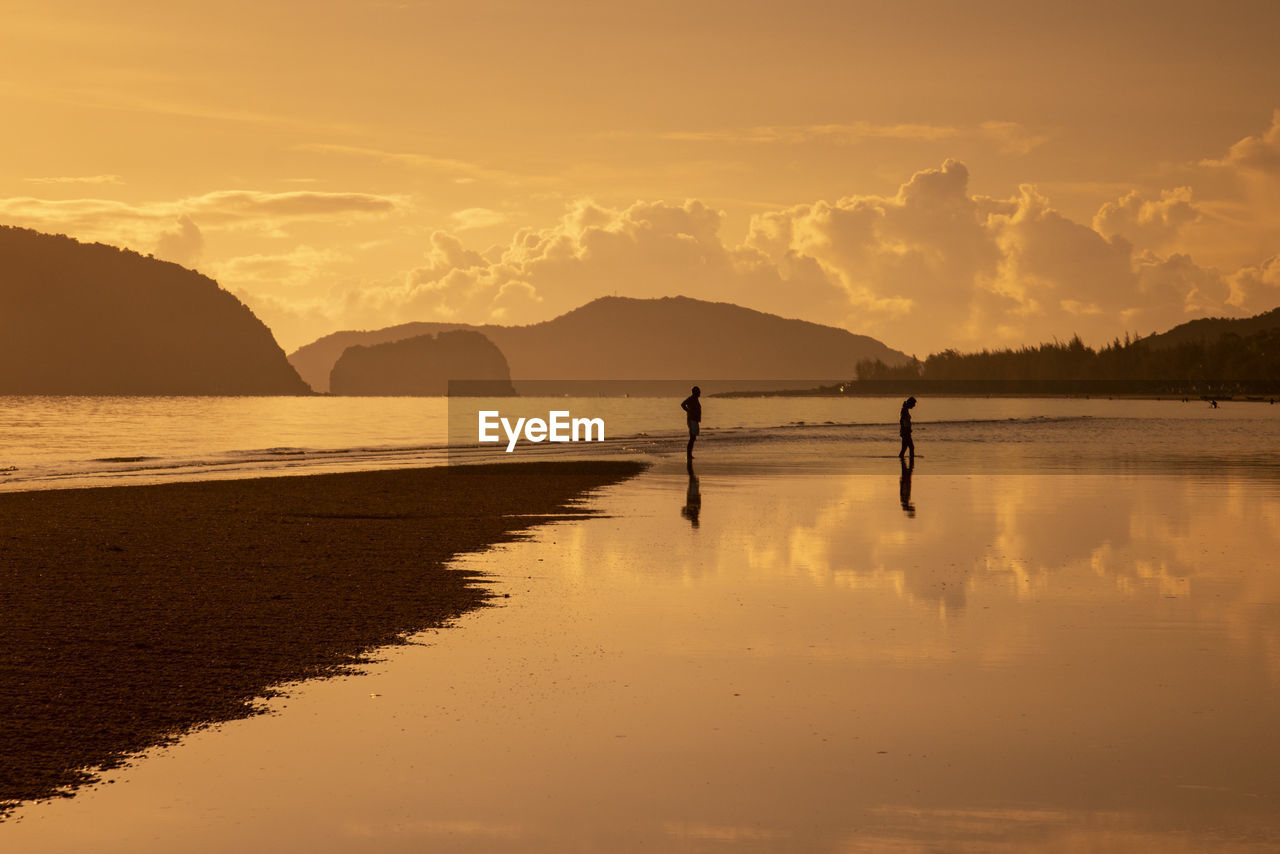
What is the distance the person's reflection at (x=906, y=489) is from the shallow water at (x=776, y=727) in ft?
25.9

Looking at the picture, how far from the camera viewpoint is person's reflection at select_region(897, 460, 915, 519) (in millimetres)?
23984

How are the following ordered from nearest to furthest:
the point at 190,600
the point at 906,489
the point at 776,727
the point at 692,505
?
the point at 776,727
the point at 190,600
the point at 692,505
the point at 906,489

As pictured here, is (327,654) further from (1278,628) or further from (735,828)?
(1278,628)

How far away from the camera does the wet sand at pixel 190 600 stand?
27.9 feet

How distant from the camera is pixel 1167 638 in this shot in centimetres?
1107

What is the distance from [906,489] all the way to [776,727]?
2209 centimetres

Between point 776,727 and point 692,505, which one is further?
point 692,505

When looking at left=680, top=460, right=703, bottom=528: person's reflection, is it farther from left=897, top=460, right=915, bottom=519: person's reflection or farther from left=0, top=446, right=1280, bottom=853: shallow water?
left=0, top=446, right=1280, bottom=853: shallow water

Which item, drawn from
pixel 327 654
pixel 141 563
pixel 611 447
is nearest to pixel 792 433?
pixel 611 447

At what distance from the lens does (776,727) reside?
8.14m

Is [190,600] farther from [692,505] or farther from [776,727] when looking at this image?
[692,505]

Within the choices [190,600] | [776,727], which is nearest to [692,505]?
[190,600]

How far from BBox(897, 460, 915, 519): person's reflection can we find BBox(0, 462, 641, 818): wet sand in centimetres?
650

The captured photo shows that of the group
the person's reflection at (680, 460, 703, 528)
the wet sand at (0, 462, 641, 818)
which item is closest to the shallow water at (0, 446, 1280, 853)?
the wet sand at (0, 462, 641, 818)
